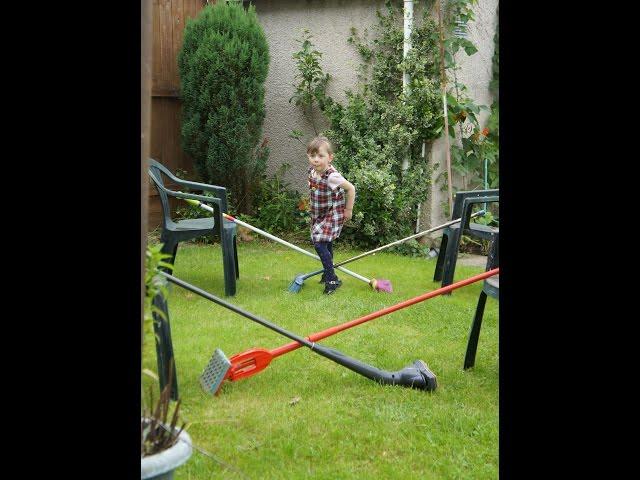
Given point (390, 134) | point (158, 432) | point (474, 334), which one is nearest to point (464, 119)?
point (390, 134)

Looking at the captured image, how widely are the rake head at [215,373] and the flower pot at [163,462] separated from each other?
1.10 metres

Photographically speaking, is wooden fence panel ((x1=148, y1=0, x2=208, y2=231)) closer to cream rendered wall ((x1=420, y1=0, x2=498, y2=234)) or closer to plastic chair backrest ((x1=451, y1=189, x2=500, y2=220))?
cream rendered wall ((x1=420, y1=0, x2=498, y2=234))

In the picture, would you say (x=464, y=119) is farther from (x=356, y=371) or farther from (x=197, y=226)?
(x=356, y=371)

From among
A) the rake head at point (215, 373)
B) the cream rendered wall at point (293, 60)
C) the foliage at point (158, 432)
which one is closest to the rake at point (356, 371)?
the rake head at point (215, 373)

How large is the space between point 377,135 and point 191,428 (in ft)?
12.5

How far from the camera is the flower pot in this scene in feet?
4.00

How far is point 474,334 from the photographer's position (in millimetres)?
2674

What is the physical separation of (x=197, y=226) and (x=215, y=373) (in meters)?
1.45

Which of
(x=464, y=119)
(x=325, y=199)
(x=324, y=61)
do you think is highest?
(x=324, y=61)

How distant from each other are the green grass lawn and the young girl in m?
0.36

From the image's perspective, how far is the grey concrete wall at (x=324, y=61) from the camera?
5.95 meters

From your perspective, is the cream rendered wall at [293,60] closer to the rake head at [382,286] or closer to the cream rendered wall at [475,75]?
the cream rendered wall at [475,75]
